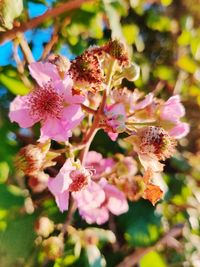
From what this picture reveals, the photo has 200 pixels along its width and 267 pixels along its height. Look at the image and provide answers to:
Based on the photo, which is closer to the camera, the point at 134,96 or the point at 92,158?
the point at 134,96

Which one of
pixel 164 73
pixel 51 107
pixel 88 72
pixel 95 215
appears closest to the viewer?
pixel 88 72

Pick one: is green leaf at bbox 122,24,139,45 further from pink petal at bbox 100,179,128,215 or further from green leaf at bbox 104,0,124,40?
pink petal at bbox 100,179,128,215

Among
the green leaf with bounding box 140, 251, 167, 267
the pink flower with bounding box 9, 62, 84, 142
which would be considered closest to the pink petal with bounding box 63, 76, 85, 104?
the pink flower with bounding box 9, 62, 84, 142

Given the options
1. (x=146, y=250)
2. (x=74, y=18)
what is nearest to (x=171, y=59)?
(x=74, y=18)

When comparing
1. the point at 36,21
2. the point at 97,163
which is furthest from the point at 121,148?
the point at 36,21

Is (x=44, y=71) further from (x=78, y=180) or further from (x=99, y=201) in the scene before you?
(x=99, y=201)

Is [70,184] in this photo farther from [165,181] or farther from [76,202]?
[165,181]
